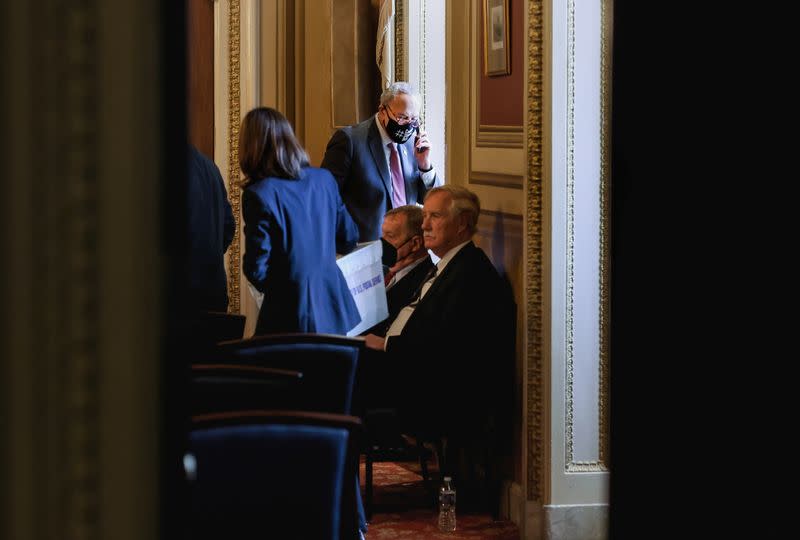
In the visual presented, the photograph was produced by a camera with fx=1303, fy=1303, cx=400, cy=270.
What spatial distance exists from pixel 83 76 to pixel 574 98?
11.8 ft

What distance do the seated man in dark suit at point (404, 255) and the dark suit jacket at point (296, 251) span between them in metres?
0.42

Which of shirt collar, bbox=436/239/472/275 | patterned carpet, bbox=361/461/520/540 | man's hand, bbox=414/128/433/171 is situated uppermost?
man's hand, bbox=414/128/433/171

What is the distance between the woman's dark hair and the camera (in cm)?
436

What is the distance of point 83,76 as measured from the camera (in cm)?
100

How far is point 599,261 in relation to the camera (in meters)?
4.53

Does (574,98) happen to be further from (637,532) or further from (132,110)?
(132,110)

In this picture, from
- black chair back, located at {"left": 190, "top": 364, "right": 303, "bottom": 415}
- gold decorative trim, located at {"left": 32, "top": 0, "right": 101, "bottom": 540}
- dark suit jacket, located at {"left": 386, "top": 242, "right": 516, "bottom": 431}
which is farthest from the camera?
dark suit jacket, located at {"left": 386, "top": 242, "right": 516, "bottom": 431}

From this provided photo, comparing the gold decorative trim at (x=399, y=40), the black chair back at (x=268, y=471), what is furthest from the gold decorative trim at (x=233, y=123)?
the black chair back at (x=268, y=471)

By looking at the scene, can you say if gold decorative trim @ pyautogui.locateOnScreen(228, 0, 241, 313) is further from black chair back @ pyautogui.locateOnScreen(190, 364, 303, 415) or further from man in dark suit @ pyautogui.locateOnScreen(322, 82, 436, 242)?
black chair back @ pyautogui.locateOnScreen(190, 364, 303, 415)

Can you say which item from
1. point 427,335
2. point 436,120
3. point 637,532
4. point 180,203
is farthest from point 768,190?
point 436,120

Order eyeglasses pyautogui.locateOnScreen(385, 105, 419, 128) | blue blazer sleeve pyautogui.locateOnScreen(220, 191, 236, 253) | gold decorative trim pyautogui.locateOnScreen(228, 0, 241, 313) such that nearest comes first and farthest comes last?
blue blazer sleeve pyautogui.locateOnScreen(220, 191, 236, 253) < eyeglasses pyautogui.locateOnScreen(385, 105, 419, 128) < gold decorative trim pyautogui.locateOnScreen(228, 0, 241, 313)

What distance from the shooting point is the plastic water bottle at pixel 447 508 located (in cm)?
475

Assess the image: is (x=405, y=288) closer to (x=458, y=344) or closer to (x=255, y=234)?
(x=458, y=344)

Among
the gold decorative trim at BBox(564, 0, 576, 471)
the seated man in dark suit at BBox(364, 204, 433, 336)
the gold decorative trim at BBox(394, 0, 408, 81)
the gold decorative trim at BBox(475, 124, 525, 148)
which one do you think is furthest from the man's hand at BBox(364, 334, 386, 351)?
the gold decorative trim at BBox(394, 0, 408, 81)
